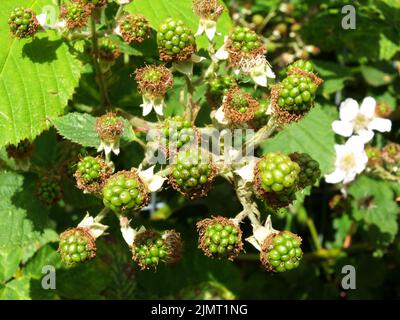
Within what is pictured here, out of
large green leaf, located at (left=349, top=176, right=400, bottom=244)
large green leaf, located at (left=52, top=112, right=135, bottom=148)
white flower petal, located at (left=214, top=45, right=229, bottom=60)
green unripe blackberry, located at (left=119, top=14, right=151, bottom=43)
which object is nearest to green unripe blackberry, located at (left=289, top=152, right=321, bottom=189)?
white flower petal, located at (left=214, top=45, right=229, bottom=60)

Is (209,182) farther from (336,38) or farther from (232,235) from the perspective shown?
(336,38)

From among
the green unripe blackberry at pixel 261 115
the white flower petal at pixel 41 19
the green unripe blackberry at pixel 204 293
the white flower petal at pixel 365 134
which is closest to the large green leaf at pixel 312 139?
the white flower petal at pixel 365 134

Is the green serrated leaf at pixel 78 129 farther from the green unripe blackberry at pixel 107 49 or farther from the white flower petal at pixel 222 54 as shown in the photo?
the white flower petal at pixel 222 54

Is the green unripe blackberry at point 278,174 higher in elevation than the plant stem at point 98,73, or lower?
lower

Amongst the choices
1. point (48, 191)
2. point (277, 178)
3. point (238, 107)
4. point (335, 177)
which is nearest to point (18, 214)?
point (48, 191)

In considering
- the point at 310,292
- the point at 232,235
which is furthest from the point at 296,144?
the point at 310,292

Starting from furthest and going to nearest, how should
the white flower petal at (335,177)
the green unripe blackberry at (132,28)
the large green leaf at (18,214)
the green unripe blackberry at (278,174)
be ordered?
1. the white flower petal at (335,177)
2. the large green leaf at (18,214)
3. the green unripe blackberry at (132,28)
4. the green unripe blackberry at (278,174)

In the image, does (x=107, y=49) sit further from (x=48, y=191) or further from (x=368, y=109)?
(x=368, y=109)
